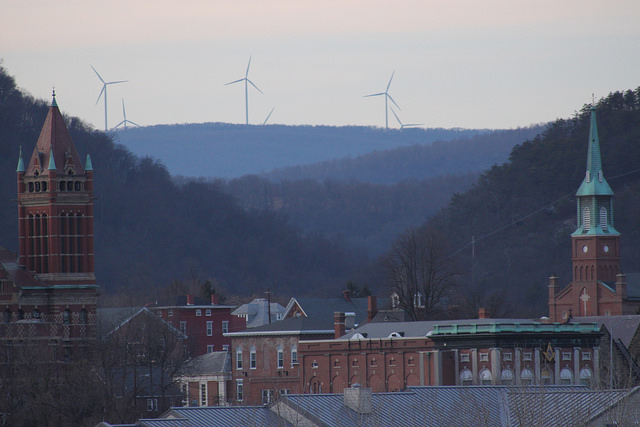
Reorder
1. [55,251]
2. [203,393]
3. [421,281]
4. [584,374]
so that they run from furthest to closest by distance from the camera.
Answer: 1. [421,281]
2. [203,393]
3. [55,251]
4. [584,374]

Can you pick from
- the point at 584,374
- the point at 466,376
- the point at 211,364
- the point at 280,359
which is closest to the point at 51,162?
the point at 211,364

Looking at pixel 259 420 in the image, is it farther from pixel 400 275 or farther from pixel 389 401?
pixel 400 275

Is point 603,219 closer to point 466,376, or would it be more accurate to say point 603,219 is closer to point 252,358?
point 252,358

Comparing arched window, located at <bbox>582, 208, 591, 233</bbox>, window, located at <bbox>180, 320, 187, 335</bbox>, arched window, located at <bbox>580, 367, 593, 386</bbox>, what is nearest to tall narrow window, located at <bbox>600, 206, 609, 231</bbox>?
arched window, located at <bbox>582, 208, 591, 233</bbox>

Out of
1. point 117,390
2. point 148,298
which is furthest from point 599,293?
point 117,390

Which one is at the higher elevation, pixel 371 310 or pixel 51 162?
pixel 51 162

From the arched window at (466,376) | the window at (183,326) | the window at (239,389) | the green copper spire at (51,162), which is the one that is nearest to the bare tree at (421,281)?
the window at (239,389)

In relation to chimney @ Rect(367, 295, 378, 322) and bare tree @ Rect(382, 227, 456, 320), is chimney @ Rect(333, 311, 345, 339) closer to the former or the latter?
chimney @ Rect(367, 295, 378, 322)

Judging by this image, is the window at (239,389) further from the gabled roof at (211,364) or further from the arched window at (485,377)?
the arched window at (485,377)
